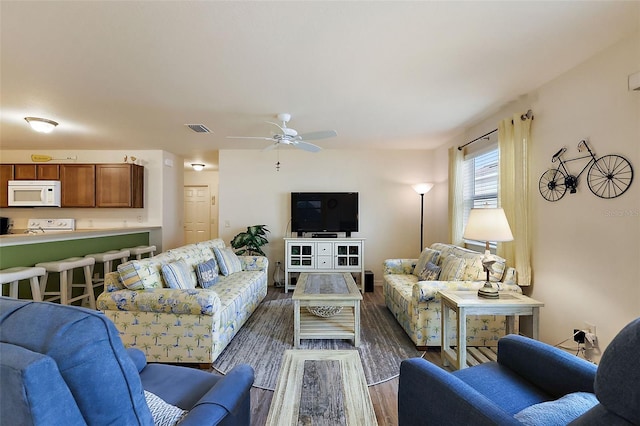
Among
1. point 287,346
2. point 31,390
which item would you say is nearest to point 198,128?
point 287,346

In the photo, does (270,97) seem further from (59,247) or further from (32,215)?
(32,215)

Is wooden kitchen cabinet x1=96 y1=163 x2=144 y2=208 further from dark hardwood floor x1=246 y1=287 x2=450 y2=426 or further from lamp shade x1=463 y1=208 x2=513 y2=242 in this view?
lamp shade x1=463 y1=208 x2=513 y2=242

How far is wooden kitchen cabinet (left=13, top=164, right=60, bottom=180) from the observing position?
480cm

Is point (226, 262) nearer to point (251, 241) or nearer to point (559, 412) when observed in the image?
point (251, 241)

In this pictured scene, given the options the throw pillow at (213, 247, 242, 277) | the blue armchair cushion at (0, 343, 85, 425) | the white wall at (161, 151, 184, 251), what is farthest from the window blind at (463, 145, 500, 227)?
the white wall at (161, 151, 184, 251)

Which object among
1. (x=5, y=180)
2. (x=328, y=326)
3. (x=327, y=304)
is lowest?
(x=328, y=326)

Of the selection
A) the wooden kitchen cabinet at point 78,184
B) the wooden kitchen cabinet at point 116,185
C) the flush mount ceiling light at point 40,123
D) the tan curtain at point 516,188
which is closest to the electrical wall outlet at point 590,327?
the tan curtain at point 516,188

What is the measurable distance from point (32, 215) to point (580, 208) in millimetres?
Result: 7916

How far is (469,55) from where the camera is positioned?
2.04m

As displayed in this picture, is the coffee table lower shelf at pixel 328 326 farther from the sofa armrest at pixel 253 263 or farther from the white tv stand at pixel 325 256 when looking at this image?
the white tv stand at pixel 325 256

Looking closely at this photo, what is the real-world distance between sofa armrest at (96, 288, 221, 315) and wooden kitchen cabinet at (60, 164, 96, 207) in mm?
3561

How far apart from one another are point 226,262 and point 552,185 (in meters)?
3.66

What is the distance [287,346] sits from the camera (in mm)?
2666

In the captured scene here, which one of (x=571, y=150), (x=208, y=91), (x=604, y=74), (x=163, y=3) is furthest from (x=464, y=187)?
(x=163, y=3)
